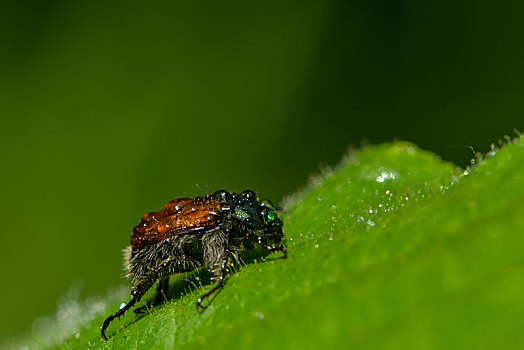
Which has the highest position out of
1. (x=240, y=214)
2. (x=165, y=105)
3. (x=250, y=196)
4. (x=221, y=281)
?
(x=165, y=105)

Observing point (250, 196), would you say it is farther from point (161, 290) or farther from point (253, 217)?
point (161, 290)

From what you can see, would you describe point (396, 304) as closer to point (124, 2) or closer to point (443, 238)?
point (443, 238)

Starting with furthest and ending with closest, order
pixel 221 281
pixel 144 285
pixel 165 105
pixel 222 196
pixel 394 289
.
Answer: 1. pixel 165 105
2. pixel 222 196
3. pixel 144 285
4. pixel 221 281
5. pixel 394 289

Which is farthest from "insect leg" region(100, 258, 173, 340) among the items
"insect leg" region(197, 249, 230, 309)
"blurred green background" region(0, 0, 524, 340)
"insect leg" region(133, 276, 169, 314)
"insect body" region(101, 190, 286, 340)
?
"blurred green background" region(0, 0, 524, 340)

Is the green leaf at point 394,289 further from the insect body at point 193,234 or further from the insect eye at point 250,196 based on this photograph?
the insect eye at point 250,196

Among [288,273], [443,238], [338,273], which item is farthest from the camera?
[288,273]

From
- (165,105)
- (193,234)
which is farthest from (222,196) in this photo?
(165,105)

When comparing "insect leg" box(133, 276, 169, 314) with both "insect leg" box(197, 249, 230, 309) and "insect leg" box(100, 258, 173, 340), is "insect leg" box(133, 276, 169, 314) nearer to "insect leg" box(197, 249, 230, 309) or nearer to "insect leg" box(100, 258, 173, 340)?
"insect leg" box(100, 258, 173, 340)

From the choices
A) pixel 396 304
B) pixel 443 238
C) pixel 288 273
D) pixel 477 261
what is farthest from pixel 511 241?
pixel 288 273
